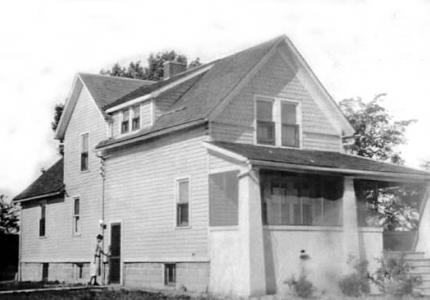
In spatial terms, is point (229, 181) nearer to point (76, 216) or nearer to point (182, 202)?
point (182, 202)

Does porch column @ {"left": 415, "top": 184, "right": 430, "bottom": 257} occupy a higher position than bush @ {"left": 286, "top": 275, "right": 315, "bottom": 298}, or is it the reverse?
porch column @ {"left": 415, "top": 184, "right": 430, "bottom": 257}

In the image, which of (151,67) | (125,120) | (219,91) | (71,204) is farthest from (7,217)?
(219,91)

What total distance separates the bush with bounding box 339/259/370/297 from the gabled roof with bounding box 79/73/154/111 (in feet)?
43.6

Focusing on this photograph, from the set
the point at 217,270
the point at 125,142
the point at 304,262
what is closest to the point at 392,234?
the point at 304,262

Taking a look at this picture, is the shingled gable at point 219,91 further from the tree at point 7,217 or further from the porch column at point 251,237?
the tree at point 7,217

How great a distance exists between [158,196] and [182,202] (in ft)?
4.98

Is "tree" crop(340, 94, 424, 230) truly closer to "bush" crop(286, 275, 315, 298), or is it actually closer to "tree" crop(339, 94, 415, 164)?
"tree" crop(339, 94, 415, 164)

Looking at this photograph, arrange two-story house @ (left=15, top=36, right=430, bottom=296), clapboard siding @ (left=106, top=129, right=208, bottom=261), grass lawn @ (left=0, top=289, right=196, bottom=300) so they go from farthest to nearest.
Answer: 1. clapboard siding @ (left=106, top=129, right=208, bottom=261)
2. two-story house @ (left=15, top=36, right=430, bottom=296)
3. grass lawn @ (left=0, top=289, right=196, bottom=300)

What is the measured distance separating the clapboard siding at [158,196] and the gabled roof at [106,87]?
3.33m

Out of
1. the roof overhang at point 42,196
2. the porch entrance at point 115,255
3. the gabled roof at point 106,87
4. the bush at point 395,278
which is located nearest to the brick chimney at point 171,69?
the gabled roof at point 106,87

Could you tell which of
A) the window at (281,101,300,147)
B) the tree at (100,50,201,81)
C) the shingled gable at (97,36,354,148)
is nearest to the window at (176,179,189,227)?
the shingled gable at (97,36,354,148)

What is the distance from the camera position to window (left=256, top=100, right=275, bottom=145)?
82.4 feet

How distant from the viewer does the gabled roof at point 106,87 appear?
1235 inches

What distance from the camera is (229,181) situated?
23281 millimetres
